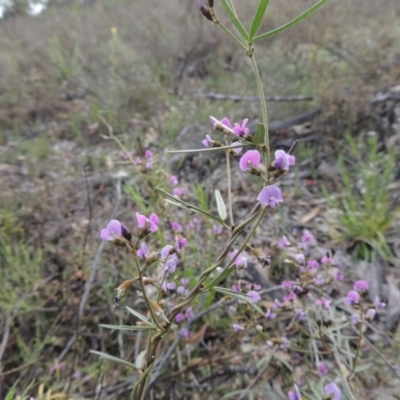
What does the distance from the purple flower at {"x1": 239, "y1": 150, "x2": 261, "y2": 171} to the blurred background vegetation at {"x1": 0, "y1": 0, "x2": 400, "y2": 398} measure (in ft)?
3.18

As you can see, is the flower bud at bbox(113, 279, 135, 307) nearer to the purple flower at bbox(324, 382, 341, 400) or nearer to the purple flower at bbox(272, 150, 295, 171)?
the purple flower at bbox(272, 150, 295, 171)

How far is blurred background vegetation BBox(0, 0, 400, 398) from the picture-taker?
184 centimetres

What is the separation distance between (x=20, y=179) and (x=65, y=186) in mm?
752

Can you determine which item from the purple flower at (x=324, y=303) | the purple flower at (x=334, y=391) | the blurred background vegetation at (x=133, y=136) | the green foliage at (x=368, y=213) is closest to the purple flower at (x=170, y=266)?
the purple flower at (x=334, y=391)

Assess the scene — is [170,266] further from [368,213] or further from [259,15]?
[368,213]

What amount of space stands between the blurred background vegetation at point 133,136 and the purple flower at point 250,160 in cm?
97

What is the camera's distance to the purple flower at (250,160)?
0.68m

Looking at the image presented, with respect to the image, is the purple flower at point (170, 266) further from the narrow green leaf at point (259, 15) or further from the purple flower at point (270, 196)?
the narrow green leaf at point (259, 15)

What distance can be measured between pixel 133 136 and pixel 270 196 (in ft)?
9.38

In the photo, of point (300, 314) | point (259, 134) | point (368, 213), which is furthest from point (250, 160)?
point (368, 213)

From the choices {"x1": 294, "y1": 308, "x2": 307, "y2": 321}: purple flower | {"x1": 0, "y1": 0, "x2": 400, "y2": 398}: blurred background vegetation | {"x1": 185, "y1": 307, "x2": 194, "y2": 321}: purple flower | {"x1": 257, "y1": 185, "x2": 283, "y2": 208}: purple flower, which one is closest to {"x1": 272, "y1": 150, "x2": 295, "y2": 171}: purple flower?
{"x1": 257, "y1": 185, "x2": 283, "y2": 208}: purple flower

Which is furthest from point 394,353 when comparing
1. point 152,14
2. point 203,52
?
point 152,14

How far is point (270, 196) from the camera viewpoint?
2.06 feet

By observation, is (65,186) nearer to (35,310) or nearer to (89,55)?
(35,310)
